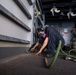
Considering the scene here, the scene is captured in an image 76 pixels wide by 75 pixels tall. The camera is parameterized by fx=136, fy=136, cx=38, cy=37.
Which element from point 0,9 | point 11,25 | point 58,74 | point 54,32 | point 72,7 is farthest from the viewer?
point 72,7

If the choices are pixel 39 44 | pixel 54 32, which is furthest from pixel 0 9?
pixel 39 44

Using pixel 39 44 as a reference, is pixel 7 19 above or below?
above

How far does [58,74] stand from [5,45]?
64 cm

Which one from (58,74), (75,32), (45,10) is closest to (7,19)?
(58,74)

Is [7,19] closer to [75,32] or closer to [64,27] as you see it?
[75,32]

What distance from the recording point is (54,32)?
77.6 inches

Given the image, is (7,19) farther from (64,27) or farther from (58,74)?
(64,27)

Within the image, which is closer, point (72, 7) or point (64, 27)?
point (72, 7)

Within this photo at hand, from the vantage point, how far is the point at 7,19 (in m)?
1.39

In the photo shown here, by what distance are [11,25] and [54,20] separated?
4.15m

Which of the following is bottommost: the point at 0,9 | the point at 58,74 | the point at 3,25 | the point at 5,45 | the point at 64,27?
the point at 58,74

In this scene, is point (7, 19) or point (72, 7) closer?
point (7, 19)

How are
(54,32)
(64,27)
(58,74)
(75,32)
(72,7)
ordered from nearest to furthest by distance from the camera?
1. (58,74)
2. (54,32)
3. (72,7)
4. (75,32)
5. (64,27)

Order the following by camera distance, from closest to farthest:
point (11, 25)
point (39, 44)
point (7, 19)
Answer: point (7, 19) < point (11, 25) < point (39, 44)
